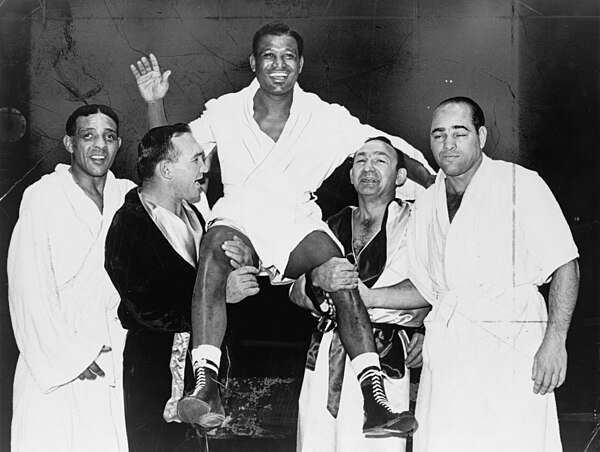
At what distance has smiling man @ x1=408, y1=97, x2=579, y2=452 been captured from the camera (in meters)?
4.45

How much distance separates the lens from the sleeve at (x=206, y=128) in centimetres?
468

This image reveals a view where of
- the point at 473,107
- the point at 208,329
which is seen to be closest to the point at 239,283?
the point at 208,329

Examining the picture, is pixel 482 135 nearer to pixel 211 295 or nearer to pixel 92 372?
pixel 211 295

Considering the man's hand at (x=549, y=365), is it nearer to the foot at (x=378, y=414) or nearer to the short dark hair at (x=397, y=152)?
the foot at (x=378, y=414)

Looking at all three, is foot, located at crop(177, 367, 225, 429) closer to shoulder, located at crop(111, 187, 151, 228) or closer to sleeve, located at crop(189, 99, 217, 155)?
shoulder, located at crop(111, 187, 151, 228)

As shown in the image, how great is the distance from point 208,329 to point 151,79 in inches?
58.1

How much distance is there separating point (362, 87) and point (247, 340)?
1.56 meters

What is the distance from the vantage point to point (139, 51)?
4.80 m

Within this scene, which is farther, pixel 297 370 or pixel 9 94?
pixel 9 94

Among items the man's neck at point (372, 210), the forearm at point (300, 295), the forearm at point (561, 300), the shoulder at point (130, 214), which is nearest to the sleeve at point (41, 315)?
the shoulder at point (130, 214)

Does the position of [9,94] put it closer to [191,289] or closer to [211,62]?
[211,62]

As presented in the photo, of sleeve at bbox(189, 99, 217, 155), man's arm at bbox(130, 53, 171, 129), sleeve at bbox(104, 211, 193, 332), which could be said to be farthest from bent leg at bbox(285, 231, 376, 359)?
man's arm at bbox(130, 53, 171, 129)

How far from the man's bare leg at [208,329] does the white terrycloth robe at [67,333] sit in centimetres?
46

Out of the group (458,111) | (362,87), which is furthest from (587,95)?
(362,87)
